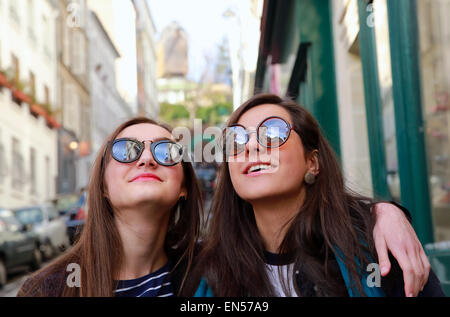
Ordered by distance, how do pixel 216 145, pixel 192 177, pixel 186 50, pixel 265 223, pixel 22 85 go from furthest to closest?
pixel 22 85, pixel 186 50, pixel 192 177, pixel 216 145, pixel 265 223

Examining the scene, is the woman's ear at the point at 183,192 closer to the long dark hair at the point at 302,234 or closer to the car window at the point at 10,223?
the long dark hair at the point at 302,234

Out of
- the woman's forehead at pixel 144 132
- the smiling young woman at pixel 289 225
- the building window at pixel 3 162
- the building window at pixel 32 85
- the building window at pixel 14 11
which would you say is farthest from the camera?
the building window at pixel 32 85

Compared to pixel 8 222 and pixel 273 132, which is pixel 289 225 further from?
pixel 8 222

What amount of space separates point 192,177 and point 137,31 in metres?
2.98

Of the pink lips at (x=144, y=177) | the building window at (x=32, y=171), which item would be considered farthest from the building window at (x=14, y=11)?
the pink lips at (x=144, y=177)

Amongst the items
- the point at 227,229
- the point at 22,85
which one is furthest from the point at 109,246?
the point at 22,85

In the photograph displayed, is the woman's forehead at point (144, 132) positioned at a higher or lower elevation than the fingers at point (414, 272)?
higher

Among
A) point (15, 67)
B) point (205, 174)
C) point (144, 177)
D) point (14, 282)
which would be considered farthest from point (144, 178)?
point (15, 67)

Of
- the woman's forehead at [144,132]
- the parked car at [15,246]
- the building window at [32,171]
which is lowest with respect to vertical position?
the parked car at [15,246]

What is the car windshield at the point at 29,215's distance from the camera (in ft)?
33.9

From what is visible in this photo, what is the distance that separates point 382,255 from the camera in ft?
5.60

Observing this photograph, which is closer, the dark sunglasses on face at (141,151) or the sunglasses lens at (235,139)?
the sunglasses lens at (235,139)
